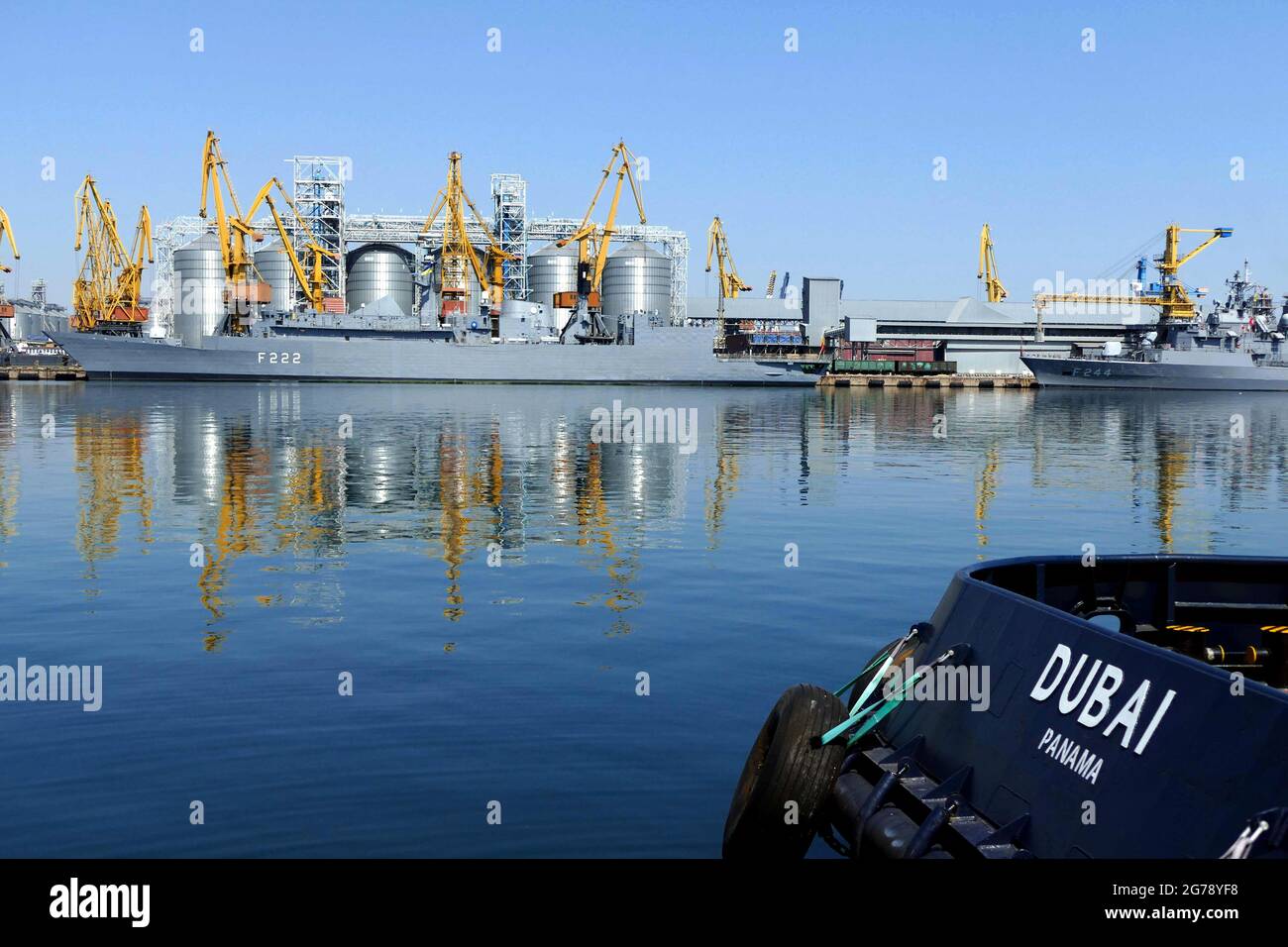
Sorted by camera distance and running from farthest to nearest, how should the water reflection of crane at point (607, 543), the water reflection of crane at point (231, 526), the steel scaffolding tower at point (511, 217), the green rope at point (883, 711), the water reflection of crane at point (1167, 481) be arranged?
the steel scaffolding tower at point (511, 217) → the water reflection of crane at point (1167, 481) → the water reflection of crane at point (231, 526) → the water reflection of crane at point (607, 543) → the green rope at point (883, 711)

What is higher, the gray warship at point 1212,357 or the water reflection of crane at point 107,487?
the gray warship at point 1212,357

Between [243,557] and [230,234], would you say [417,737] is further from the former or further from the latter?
[230,234]

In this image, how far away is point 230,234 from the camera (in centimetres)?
15175

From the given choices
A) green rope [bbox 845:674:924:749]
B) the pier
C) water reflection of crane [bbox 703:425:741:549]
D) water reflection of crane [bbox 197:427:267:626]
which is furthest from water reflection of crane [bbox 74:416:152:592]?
the pier

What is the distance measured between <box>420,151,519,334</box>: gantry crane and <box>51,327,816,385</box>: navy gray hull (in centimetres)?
724

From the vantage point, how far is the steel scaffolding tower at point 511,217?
→ 157 m

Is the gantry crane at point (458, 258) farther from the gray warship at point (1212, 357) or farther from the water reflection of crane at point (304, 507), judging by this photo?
the water reflection of crane at point (304, 507)

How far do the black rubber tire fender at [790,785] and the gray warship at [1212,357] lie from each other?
136 m

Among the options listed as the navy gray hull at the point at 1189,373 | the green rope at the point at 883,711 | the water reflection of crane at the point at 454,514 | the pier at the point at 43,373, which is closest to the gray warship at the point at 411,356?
the pier at the point at 43,373

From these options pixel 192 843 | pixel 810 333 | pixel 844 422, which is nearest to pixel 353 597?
pixel 192 843

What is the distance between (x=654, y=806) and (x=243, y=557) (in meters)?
13.9

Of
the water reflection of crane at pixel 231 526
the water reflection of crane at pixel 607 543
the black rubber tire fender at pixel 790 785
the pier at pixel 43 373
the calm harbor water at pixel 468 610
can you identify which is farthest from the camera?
the pier at pixel 43 373

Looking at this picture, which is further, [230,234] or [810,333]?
[810,333]
